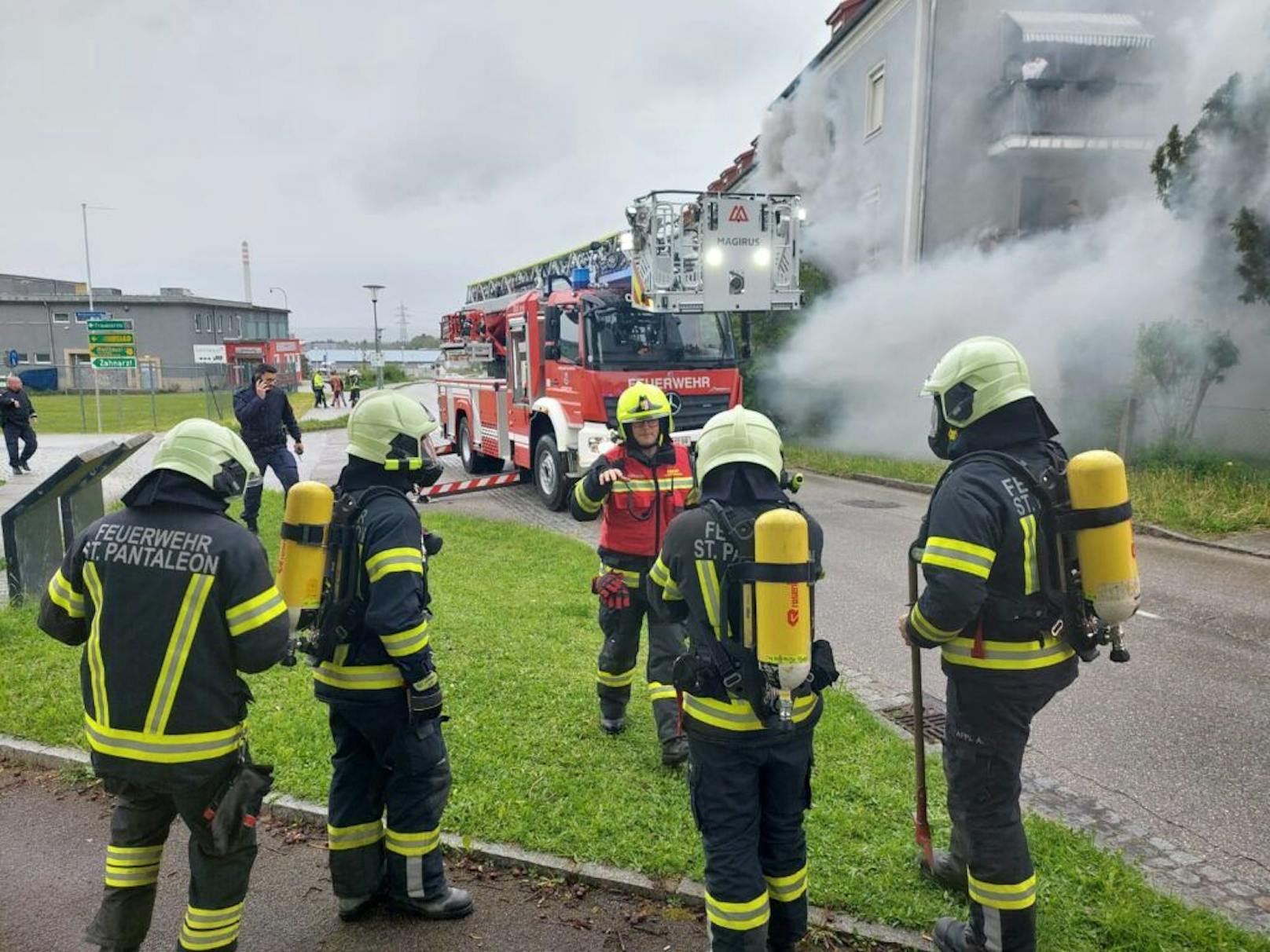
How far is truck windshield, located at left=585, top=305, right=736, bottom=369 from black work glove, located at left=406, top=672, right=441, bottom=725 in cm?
732

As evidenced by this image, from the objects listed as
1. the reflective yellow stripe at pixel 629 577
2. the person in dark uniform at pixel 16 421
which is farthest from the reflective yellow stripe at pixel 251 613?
the person in dark uniform at pixel 16 421

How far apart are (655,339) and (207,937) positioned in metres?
8.38

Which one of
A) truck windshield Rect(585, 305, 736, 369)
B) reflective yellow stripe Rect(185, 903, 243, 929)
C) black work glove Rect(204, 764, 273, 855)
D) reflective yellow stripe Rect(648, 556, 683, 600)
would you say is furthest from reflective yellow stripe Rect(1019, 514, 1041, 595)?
truck windshield Rect(585, 305, 736, 369)

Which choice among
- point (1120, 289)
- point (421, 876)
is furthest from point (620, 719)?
point (1120, 289)

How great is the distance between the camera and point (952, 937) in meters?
2.67

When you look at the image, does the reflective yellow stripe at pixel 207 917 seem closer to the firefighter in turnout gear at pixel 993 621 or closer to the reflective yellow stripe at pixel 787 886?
the reflective yellow stripe at pixel 787 886

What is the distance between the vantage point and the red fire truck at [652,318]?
9.79 meters

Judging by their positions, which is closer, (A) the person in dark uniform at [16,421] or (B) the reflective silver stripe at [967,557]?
(B) the reflective silver stripe at [967,557]

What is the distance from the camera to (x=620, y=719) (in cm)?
430

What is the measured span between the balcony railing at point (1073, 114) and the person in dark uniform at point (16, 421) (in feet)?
56.2

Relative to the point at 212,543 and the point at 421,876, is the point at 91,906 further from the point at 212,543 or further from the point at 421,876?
the point at 212,543

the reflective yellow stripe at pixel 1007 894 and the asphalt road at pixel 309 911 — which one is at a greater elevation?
the reflective yellow stripe at pixel 1007 894

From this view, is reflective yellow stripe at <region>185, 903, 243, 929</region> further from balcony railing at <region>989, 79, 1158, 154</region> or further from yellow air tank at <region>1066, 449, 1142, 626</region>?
balcony railing at <region>989, 79, 1158, 154</region>

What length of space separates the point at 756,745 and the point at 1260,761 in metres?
3.14
